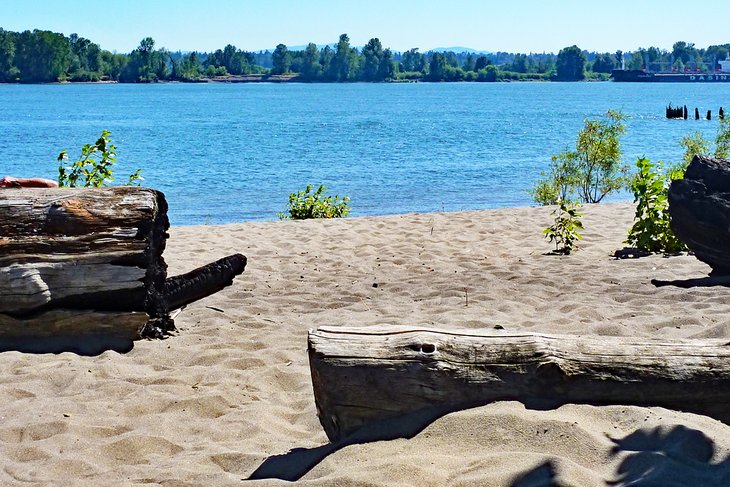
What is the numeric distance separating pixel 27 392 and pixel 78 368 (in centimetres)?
47

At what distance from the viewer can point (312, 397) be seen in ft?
17.4

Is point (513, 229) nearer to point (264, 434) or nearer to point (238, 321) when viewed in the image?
point (238, 321)

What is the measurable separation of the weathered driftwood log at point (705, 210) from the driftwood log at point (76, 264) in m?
4.61

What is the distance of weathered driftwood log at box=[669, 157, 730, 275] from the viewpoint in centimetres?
751

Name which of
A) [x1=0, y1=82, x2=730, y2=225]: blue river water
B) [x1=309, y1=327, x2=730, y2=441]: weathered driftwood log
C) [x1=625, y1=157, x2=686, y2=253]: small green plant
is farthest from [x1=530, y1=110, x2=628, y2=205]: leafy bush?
[x1=309, y1=327, x2=730, y2=441]: weathered driftwood log

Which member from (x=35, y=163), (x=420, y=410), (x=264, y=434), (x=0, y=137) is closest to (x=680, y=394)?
(x=420, y=410)

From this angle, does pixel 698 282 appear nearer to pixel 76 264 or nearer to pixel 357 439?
pixel 357 439

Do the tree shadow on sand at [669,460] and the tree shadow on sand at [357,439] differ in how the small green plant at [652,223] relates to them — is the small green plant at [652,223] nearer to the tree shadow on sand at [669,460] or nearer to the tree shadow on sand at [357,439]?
the tree shadow on sand at [669,460]

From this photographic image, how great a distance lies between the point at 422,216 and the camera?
13.4 metres

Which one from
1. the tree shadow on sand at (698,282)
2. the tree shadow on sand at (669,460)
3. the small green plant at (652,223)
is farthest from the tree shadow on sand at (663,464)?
the small green plant at (652,223)

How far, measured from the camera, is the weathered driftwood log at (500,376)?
4.12 m

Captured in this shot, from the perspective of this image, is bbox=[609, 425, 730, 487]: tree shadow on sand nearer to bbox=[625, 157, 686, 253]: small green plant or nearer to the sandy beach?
the sandy beach

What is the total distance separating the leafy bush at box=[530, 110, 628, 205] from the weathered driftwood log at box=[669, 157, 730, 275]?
1019 centimetres

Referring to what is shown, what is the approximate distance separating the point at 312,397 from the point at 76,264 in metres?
2.14
